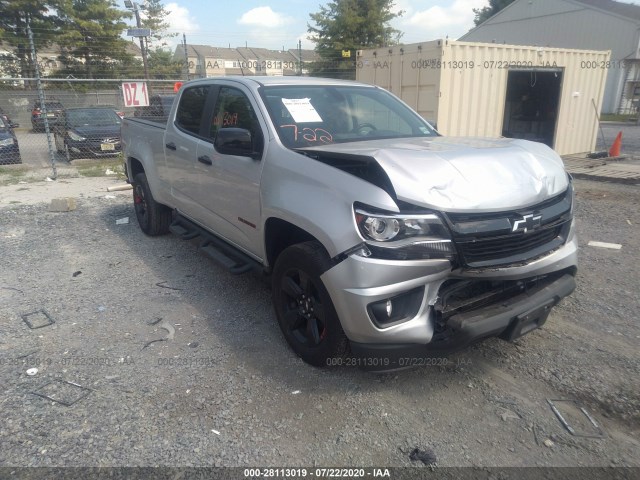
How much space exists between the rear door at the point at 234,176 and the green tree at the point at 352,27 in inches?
1067

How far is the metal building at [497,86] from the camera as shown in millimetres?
9867

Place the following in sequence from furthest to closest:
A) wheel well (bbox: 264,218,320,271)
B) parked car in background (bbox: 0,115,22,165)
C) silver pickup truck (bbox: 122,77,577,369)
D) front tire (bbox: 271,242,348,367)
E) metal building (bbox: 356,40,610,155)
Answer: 1. parked car in background (bbox: 0,115,22,165)
2. metal building (bbox: 356,40,610,155)
3. wheel well (bbox: 264,218,320,271)
4. front tire (bbox: 271,242,348,367)
5. silver pickup truck (bbox: 122,77,577,369)

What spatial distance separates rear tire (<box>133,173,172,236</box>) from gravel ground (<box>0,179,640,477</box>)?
55.2 inches

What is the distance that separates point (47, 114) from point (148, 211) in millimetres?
8857

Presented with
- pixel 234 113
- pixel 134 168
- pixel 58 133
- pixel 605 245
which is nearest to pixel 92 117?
pixel 58 133

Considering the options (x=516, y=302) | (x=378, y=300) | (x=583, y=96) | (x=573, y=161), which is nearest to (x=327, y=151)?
(x=378, y=300)

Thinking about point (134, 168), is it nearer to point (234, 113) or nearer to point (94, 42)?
point (234, 113)

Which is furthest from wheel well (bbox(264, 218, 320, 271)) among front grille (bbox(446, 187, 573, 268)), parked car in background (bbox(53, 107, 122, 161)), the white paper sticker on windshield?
parked car in background (bbox(53, 107, 122, 161))

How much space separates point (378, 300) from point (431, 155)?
97cm

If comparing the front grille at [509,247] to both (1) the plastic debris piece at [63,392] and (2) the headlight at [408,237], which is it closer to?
(2) the headlight at [408,237]

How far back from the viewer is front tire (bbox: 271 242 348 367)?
286cm

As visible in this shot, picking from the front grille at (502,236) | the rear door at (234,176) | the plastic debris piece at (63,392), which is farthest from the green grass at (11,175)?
the front grille at (502,236)

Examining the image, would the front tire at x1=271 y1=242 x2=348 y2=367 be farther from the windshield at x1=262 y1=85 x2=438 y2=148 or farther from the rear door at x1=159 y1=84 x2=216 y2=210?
the rear door at x1=159 y1=84 x2=216 y2=210

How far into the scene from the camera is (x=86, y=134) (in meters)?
13.0
